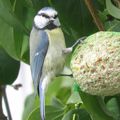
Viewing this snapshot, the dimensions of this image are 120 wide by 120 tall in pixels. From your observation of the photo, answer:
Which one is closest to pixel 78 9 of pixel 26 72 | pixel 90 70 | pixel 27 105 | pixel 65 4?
pixel 65 4

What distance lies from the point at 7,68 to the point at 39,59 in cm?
13

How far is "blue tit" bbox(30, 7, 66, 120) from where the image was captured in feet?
4.17

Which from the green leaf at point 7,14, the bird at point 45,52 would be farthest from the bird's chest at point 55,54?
the green leaf at point 7,14

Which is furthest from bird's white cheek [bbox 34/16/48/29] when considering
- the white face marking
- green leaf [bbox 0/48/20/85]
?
green leaf [bbox 0/48/20/85]

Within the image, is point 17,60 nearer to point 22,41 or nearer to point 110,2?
point 22,41

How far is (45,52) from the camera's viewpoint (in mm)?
1298

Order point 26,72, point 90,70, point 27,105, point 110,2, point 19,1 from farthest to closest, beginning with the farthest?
point 26,72, point 27,105, point 19,1, point 110,2, point 90,70

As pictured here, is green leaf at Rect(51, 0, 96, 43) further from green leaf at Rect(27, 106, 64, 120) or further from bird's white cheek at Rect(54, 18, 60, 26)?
green leaf at Rect(27, 106, 64, 120)

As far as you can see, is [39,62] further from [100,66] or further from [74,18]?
[100,66]

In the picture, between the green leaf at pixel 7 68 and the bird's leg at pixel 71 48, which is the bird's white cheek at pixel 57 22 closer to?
the bird's leg at pixel 71 48

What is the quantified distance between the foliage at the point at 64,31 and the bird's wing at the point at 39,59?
4 cm

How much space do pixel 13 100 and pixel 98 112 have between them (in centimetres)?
191

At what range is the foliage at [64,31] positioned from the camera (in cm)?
119

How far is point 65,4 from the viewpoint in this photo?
128 centimetres
